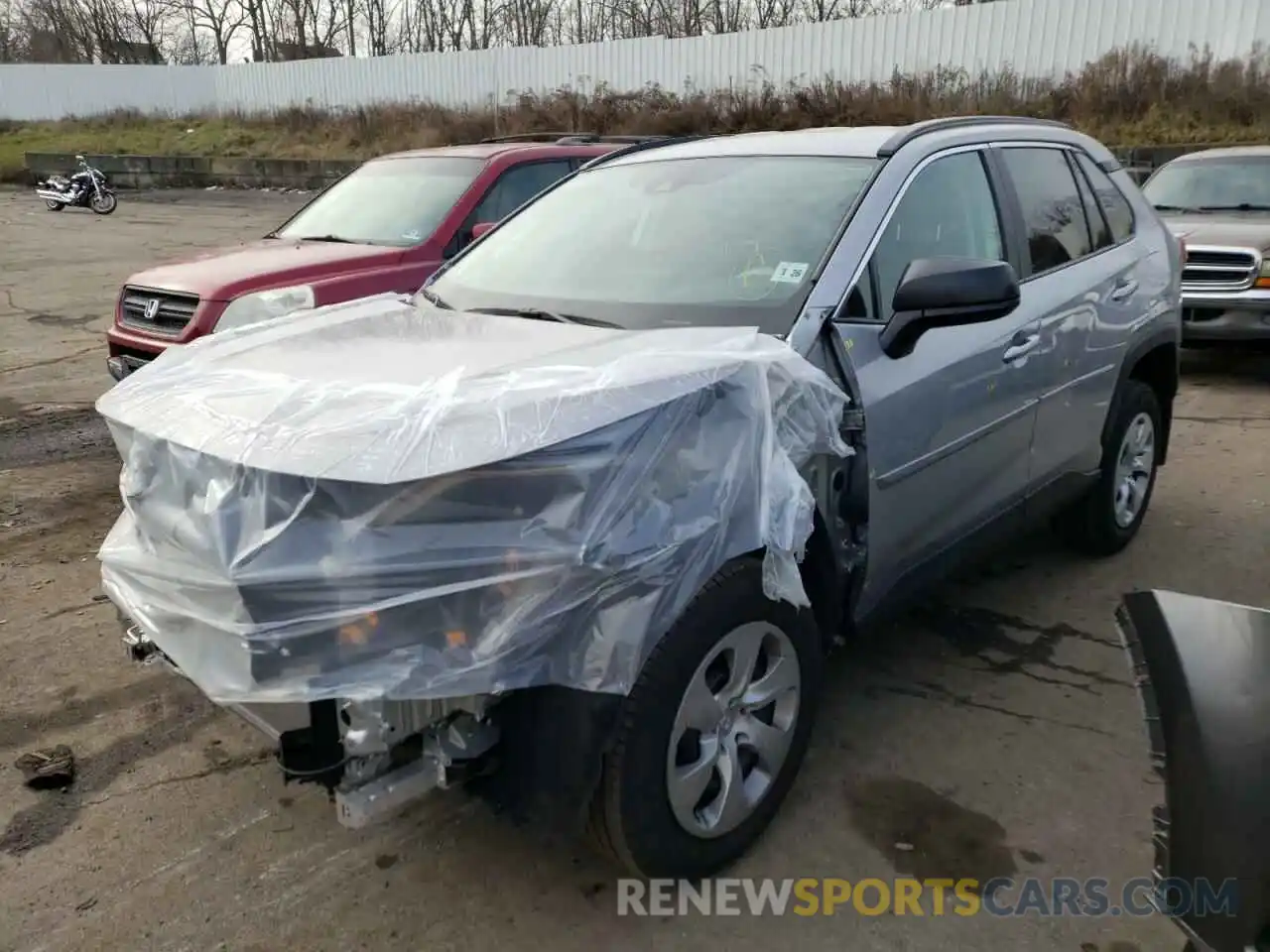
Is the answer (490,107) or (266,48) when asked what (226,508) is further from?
(266,48)

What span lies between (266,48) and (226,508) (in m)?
46.9

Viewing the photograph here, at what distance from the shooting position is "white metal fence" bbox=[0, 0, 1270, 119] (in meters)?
17.8

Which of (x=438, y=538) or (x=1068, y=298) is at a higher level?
(x=1068, y=298)

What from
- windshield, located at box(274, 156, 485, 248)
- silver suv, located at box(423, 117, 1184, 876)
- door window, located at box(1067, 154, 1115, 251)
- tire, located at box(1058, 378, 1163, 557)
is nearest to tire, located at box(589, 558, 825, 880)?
silver suv, located at box(423, 117, 1184, 876)

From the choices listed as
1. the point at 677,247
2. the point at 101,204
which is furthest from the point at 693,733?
the point at 101,204

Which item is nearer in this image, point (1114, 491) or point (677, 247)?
point (677, 247)

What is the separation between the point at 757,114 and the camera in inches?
848

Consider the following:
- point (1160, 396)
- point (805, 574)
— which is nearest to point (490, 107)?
point (1160, 396)

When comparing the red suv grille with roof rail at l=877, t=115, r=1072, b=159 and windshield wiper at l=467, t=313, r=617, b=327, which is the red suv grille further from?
roof rail at l=877, t=115, r=1072, b=159

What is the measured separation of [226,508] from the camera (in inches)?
86.1

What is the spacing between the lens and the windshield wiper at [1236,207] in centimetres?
875

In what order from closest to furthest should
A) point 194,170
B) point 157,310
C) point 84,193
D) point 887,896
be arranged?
point 887,896
point 157,310
point 84,193
point 194,170

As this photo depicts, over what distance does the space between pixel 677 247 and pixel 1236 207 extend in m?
7.54

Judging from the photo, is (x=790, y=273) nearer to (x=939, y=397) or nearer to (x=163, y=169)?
(x=939, y=397)
